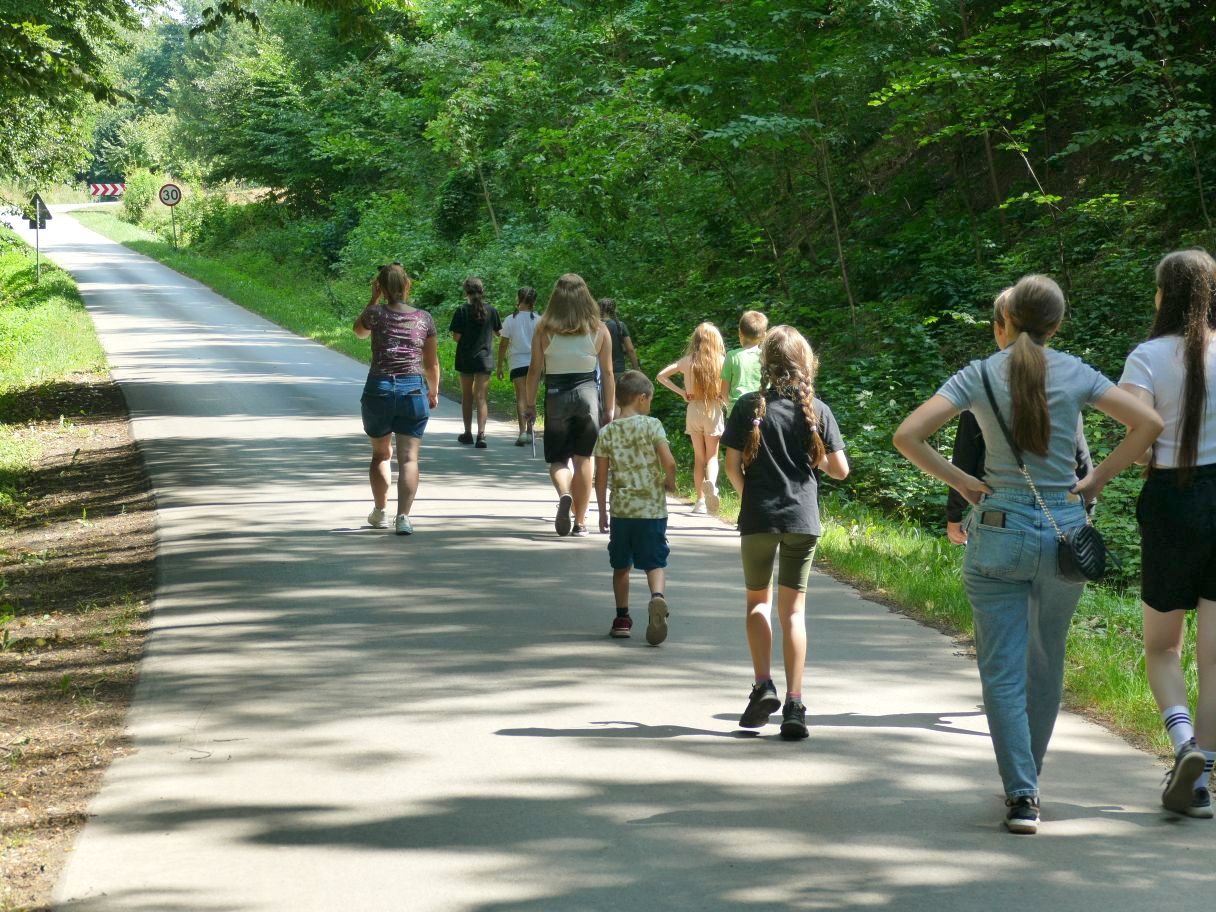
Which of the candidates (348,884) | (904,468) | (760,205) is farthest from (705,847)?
(760,205)

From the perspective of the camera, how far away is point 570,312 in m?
10.7

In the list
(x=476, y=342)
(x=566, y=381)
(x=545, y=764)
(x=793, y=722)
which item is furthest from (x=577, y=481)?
(x=476, y=342)

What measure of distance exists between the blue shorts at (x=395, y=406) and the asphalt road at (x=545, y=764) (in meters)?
0.92

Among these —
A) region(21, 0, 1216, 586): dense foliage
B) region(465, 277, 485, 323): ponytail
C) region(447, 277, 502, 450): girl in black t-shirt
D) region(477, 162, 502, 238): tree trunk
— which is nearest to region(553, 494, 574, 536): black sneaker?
region(21, 0, 1216, 586): dense foliage

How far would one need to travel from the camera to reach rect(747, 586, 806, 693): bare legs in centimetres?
623

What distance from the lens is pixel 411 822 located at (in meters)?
5.20

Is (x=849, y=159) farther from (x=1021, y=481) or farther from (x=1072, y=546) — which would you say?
(x=1072, y=546)

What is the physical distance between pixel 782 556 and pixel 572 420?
472 cm

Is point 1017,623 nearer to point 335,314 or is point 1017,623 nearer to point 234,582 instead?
point 234,582

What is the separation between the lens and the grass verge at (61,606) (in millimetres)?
5574

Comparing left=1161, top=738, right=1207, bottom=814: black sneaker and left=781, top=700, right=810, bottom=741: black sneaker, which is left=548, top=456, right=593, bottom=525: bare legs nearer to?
left=781, top=700, right=810, bottom=741: black sneaker

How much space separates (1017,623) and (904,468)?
32.9 ft

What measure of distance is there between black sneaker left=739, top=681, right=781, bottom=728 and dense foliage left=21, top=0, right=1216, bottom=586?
770cm

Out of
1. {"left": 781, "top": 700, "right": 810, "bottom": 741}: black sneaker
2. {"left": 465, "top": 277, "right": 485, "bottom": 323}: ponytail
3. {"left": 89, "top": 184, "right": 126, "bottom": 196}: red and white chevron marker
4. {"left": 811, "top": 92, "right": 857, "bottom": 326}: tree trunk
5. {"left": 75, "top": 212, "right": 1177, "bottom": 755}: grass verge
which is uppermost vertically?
{"left": 89, "top": 184, "right": 126, "bottom": 196}: red and white chevron marker
